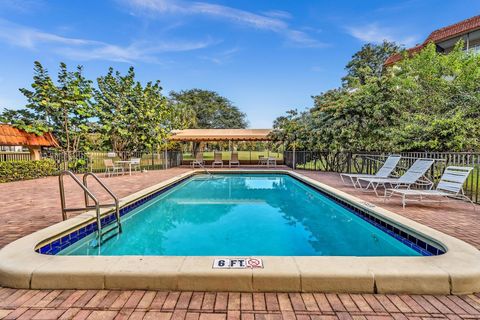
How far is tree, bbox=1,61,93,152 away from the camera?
453 inches

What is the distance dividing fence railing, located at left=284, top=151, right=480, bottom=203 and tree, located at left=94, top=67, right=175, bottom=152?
856 cm

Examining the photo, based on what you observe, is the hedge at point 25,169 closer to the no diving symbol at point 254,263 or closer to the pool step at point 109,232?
the pool step at point 109,232

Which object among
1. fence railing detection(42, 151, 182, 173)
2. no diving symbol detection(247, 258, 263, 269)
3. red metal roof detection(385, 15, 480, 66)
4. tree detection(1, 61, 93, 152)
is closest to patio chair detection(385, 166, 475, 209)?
no diving symbol detection(247, 258, 263, 269)

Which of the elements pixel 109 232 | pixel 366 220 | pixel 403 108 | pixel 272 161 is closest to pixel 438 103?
pixel 403 108

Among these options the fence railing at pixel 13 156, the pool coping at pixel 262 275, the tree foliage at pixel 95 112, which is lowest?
the pool coping at pixel 262 275

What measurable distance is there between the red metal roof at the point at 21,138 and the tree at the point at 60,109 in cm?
24

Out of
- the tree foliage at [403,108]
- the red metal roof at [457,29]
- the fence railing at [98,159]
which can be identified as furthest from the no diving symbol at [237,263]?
the red metal roof at [457,29]

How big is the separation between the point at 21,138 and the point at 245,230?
10.9 meters

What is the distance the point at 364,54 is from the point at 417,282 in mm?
39282

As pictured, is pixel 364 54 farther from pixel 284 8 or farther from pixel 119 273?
pixel 119 273

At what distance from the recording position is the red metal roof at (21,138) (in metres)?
10.2

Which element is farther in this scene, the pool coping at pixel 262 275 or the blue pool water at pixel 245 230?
the blue pool water at pixel 245 230

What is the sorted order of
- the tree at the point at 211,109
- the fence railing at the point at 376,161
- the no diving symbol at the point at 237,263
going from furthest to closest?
the tree at the point at 211,109 < the fence railing at the point at 376,161 < the no diving symbol at the point at 237,263

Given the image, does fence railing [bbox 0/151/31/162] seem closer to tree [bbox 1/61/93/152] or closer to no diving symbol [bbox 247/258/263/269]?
tree [bbox 1/61/93/152]
